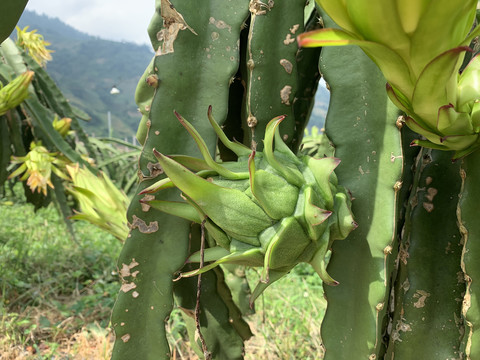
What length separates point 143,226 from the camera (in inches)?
27.0

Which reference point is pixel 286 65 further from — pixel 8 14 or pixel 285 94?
pixel 8 14

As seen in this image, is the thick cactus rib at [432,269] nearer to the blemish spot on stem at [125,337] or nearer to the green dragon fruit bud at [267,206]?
the green dragon fruit bud at [267,206]

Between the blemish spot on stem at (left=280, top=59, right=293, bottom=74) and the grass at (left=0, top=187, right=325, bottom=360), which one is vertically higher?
the blemish spot on stem at (left=280, top=59, right=293, bottom=74)

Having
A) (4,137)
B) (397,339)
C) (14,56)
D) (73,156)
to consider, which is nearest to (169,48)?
(397,339)

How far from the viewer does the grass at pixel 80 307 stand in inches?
58.5

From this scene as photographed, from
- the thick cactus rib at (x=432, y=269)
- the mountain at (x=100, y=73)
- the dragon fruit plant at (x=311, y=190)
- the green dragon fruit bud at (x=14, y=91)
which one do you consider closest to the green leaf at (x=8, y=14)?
the dragon fruit plant at (x=311, y=190)

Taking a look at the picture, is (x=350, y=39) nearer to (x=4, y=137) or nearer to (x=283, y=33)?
(x=283, y=33)

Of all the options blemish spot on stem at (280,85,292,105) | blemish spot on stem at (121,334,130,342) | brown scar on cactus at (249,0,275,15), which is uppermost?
brown scar on cactus at (249,0,275,15)

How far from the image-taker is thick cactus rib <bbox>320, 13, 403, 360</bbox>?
0.59 metres

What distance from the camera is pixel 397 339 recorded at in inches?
25.6

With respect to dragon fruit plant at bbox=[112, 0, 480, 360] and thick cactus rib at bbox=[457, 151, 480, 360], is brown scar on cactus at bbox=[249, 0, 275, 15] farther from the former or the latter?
thick cactus rib at bbox=[457, 151, 480, 360]

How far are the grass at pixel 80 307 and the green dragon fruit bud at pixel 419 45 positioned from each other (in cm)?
105

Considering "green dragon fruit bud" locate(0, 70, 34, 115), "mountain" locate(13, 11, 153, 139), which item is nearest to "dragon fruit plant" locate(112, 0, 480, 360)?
"green dragon fruit bud" locate(0, 70, 34, 115)

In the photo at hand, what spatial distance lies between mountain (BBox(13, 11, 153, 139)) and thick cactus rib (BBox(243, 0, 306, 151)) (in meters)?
43.0
